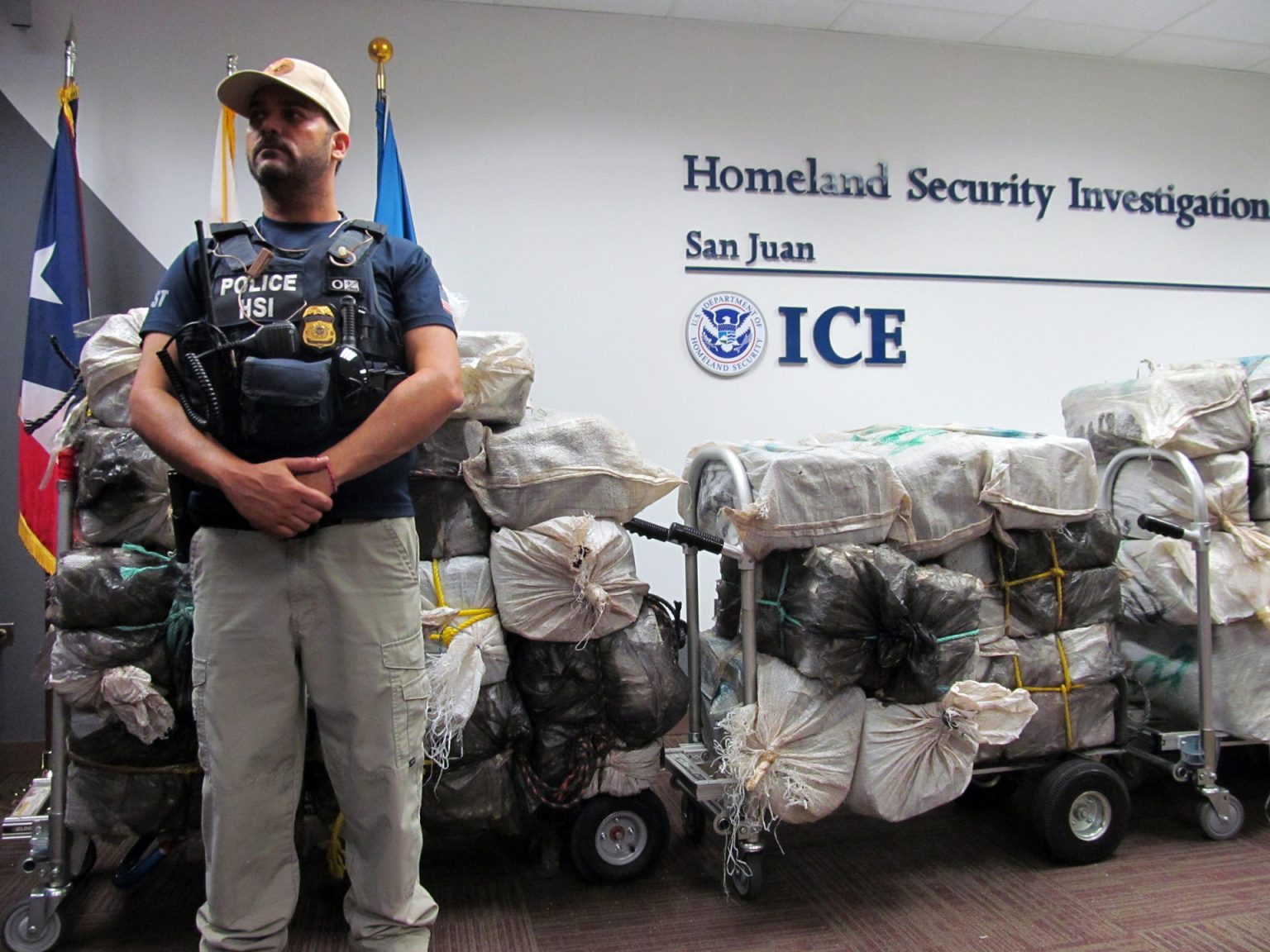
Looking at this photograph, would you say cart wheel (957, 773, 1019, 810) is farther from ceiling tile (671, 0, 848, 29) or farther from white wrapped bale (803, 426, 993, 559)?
ceiling tile (671, 0, 848, 29)

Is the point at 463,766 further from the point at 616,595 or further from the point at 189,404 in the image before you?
the point at 189,404

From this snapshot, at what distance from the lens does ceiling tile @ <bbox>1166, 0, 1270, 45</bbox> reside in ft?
12.5

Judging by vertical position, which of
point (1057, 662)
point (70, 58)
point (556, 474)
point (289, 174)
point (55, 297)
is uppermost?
point (70, 58)

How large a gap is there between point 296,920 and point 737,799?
3.58 feet

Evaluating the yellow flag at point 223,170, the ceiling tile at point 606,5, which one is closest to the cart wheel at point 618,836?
the yellow flag at point 223,170

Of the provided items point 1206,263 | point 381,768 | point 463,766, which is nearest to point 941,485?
point 463,766

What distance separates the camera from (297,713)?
1569mm

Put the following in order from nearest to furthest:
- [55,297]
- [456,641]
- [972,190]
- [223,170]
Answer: [456,641]
[55,297]
[223,170]
[972,190]

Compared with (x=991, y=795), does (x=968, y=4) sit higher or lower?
higher

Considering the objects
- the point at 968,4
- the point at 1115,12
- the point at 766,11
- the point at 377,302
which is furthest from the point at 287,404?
the point at 1115,12

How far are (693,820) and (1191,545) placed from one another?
1.68 meters

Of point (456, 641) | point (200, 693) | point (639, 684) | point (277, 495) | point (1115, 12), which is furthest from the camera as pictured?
point (1115, 12)

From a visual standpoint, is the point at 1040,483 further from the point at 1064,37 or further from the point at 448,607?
the point at 1064,37

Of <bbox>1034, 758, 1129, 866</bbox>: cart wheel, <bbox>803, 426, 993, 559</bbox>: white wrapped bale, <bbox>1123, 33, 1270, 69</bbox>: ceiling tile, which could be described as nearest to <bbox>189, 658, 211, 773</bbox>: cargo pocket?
<bbox>803, 426, 993, 559</bbox>: white wrapped bale
